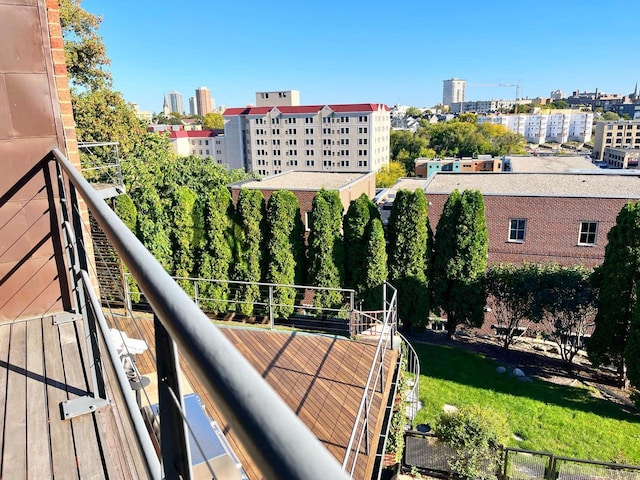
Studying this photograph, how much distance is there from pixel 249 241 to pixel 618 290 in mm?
11020

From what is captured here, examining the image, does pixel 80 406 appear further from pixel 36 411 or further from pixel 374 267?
pixel 374 267

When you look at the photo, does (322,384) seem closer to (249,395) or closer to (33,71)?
(33,71)

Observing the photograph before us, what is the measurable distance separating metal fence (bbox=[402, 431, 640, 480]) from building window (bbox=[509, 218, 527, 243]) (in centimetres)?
1023

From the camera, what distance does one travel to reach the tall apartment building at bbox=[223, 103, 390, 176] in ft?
213

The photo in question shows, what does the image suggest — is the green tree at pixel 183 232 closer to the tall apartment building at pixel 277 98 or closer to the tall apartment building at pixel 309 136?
the tall apartment building at pixel 309 136

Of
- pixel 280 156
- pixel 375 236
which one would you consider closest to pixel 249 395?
pixel 375 236

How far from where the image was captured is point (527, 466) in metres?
8.65

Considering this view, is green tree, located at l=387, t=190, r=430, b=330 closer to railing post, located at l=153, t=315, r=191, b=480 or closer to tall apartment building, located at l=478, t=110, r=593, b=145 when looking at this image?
railing post, located at l=153, t=315, r=191, b=480

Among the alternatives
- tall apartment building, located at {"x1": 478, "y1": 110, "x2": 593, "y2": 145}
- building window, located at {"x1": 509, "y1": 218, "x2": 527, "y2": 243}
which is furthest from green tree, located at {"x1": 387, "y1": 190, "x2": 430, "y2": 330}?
tall apartment building, located at {"x1": 478, "y1": 110, "x2": 593, "y2": 145}

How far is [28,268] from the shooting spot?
325 cm

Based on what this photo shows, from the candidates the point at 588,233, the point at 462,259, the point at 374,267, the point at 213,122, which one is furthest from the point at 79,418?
the point at 213,122

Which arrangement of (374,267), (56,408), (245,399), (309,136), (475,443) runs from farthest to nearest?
(309,136)
(374,267)
(475,443)
(56,408)
(245,399)

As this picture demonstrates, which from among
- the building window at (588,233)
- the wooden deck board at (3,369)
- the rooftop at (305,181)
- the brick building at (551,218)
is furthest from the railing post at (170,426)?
the building window at (588,233)

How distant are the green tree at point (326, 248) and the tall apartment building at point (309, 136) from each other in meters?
51.0
